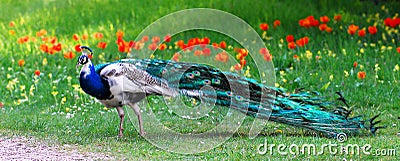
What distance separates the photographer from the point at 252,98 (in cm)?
720

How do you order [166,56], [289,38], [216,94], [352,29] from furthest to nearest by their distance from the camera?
[166,56] < [352,29] < [289,38] < [216,94]

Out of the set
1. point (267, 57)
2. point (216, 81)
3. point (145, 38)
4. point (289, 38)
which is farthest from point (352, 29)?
point (216, 81)

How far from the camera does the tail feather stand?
23.1ft

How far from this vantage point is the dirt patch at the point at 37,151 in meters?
6.37

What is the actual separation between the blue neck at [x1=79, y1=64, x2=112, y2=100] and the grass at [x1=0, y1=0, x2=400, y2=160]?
19.7 inches

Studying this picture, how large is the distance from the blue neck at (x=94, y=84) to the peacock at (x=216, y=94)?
14mm

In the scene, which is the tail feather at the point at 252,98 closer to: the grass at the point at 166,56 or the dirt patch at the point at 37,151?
the grass at the point at 166,56

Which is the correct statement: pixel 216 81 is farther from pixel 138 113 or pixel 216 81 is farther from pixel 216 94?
pixel 138 113

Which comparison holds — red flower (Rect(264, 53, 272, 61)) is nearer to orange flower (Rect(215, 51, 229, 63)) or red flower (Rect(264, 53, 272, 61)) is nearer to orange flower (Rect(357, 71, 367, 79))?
orange flower (Rect(215, 51, 229, 63))

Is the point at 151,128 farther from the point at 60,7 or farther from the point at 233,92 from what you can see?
the point at 60,7

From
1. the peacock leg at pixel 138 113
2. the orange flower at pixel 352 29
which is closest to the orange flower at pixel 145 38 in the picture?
the orange flower at pixel 352 29

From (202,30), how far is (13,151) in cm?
534

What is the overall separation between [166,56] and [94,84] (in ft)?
12.8

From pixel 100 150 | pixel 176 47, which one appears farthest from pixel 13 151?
pixel 176 47
